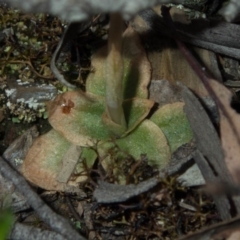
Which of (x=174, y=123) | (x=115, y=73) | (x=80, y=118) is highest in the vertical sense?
(x=115, y=73)

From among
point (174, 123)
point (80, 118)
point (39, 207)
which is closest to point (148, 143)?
point (174, 123)

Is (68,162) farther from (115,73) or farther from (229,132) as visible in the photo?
(229,132)

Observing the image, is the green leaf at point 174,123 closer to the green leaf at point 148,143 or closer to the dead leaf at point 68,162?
the green leaf at point 148,143

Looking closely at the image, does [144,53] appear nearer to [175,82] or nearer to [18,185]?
[175,82]

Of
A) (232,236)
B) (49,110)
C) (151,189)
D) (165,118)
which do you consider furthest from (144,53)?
(232,236)

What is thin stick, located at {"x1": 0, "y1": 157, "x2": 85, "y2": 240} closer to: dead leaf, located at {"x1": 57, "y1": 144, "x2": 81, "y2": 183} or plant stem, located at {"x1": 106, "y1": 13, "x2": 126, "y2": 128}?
dead leaf, located at {"x1": 57, "y1": 144, "x2": 81, "y2": 183}

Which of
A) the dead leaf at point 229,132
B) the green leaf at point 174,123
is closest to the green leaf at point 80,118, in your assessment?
the green leaf at point 174,123

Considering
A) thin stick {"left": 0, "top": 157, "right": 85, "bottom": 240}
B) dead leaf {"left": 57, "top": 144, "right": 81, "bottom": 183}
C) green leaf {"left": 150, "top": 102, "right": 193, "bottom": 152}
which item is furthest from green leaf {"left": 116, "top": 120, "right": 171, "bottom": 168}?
thin stick {"left": 0, "top": 157, "right": 85, "bottom": 240}
